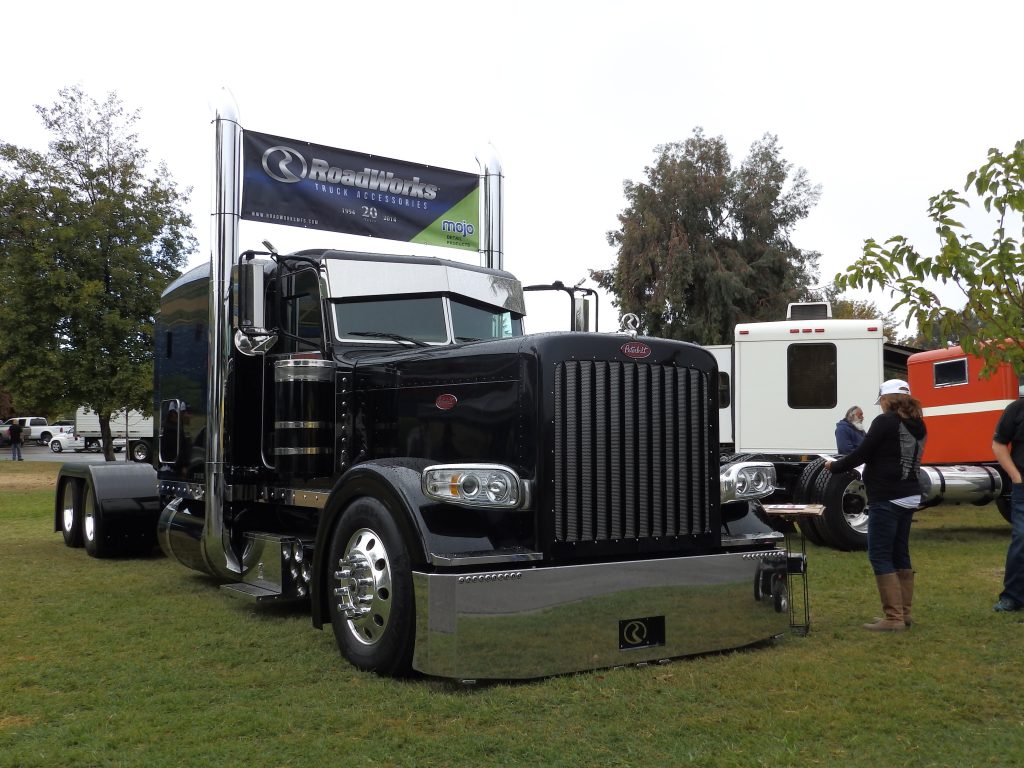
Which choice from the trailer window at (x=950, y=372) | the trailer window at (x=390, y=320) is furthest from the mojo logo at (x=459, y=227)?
the trailer window at (x=950, y=372)

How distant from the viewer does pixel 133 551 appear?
10156 mm

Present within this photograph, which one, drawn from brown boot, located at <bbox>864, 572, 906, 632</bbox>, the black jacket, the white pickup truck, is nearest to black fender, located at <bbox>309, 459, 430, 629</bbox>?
the black jacket

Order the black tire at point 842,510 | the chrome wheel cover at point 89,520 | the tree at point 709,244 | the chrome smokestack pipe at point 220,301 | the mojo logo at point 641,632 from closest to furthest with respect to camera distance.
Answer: the mojo logo at point 641,632
the chrome smokestack pipe at point 220,301
the chrome wheel cover at point 89,520
the black tire at point 842,510
the tree at point 709,244

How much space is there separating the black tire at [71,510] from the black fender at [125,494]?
0.67 m

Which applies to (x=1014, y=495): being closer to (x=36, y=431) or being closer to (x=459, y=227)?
(x=459, y=227)

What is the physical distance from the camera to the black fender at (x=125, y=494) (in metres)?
9.98

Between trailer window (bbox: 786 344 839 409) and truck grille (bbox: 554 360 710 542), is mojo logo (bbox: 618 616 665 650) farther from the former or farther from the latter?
trailer window (bbox: 786 344 839 409)

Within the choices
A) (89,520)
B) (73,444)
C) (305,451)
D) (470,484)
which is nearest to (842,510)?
(305,451)

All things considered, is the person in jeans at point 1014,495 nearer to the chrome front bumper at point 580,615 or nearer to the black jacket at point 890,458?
the black jacket at point 890,458

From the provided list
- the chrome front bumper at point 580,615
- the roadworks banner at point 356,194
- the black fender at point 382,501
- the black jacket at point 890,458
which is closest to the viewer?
the chrome front bumper at point 580,615

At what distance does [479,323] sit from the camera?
6910mm

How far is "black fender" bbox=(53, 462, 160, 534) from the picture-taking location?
393 inches

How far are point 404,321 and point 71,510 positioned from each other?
6414 millimetres

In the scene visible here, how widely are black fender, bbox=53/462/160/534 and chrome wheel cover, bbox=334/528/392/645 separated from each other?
535cm
